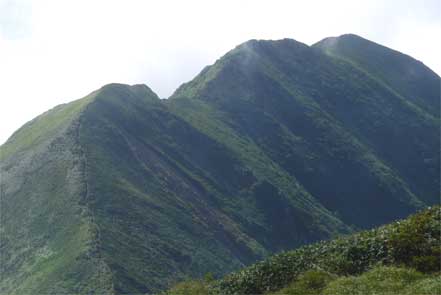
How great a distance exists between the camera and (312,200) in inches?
6836

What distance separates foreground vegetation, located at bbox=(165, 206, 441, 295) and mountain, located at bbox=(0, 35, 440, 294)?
4241cm

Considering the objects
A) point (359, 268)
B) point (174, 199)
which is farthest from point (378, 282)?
point (174, 199)

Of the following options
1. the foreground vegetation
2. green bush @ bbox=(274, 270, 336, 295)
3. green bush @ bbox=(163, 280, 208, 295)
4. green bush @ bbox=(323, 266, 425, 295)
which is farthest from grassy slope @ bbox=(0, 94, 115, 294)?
green bush @ bbox=(323, 266, 425, 295)

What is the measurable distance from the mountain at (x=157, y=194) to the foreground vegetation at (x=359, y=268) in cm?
4241

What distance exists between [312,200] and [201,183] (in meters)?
45.5

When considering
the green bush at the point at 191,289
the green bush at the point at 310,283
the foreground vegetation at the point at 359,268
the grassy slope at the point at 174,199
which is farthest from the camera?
the grassy slope at the point at 174,199

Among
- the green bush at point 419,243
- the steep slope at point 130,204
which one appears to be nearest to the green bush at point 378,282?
the green bush at point 419,243

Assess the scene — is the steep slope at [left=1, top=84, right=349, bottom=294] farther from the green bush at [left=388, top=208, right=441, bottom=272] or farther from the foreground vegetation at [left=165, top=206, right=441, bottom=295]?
the green bush at [left=388, top=208, right=441, bottom=272]

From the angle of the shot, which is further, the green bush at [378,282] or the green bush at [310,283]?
the green bush at [310,283]

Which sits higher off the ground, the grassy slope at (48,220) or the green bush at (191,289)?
the grassy slope at (48,220)

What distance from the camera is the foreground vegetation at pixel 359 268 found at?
24.3m

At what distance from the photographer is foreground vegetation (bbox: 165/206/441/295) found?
79.9 ft

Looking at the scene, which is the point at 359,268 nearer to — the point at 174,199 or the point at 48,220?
the point at 48,220

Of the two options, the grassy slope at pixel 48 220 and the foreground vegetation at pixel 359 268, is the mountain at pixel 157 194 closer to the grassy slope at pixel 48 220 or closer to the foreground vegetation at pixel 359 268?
the grassy slope at pixel 48 220
